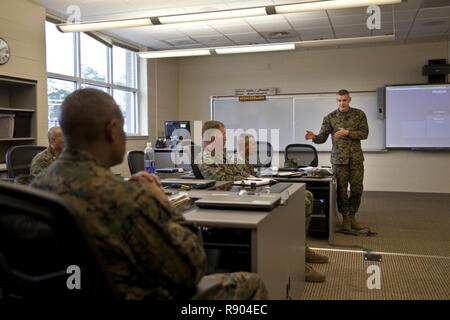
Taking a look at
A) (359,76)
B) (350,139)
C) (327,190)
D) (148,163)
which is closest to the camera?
(327,190)

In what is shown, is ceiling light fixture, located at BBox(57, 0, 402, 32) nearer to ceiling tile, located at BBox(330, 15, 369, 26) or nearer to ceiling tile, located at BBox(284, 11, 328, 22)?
ceiling tile, located at BBox(284, 11, 328, 22)

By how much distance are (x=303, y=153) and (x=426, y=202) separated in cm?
234

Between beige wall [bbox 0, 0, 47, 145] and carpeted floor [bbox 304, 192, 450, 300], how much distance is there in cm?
356

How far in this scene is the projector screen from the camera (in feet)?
22.9

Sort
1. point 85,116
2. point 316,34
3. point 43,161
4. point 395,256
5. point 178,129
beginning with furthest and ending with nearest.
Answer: point 178,129
point 316,34
point 395,256
point 43,161
point 85,116

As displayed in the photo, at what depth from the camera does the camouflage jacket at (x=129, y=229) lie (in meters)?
1.07

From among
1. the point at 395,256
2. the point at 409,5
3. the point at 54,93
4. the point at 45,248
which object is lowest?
the point at 395,256

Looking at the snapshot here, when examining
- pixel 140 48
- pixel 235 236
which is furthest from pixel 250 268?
pixel 140 48

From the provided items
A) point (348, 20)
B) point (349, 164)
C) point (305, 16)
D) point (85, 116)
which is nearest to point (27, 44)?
point (305, 16)

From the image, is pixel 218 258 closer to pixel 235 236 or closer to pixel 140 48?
pixel 235 236

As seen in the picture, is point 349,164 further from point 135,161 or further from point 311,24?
point 311,24

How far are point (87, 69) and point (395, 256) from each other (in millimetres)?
4946

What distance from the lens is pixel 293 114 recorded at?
7.73 metres

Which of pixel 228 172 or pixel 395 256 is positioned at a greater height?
pixel 228 172
